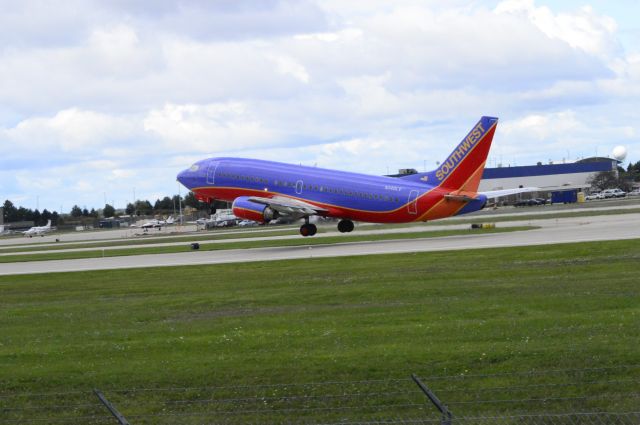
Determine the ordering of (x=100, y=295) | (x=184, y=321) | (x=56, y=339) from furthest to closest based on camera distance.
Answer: (x=100, y=295)
(x=184, y=321)
(x=56, y=339)

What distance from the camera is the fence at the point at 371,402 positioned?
14.8 metres

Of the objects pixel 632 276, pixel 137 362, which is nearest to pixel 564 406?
pixel 137 362

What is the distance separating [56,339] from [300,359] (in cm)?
766

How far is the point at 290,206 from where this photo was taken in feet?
196

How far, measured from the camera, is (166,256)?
58.3 metres

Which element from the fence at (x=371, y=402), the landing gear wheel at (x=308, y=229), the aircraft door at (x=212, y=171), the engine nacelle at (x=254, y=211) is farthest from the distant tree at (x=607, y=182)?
the fence at (x=371, y=402)

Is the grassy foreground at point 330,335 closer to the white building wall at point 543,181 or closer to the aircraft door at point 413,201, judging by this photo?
the aircraft door at point 413,201

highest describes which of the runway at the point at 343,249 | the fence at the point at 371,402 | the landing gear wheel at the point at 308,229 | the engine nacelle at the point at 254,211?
the engine nacelle at the point at 254,211

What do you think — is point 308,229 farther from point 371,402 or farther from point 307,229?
point 371,402

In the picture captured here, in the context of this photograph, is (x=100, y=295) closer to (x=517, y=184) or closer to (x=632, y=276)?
(x=632, y=276)

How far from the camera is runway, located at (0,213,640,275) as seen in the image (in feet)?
158

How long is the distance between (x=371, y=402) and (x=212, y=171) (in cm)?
5016

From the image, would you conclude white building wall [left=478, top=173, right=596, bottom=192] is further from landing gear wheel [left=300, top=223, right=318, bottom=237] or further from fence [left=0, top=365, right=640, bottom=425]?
fence [left=0, top=365, right=640, bottom=425]

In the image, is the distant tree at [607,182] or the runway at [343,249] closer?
the runway at [343,249]
